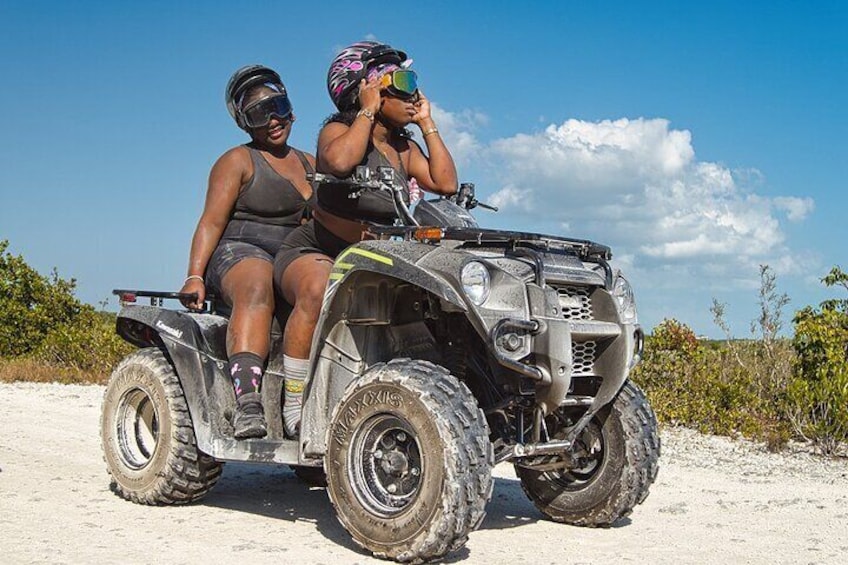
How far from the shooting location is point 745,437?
1045cm

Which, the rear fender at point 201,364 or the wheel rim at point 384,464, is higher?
the rear fender at point 201,364

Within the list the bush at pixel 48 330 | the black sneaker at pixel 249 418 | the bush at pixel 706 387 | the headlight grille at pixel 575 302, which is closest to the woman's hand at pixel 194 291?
the black sneaker at pixel 249 418

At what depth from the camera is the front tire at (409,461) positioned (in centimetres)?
470

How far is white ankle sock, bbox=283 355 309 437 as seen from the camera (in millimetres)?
5738

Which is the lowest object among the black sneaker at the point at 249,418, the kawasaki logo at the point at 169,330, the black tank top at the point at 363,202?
the black sneaker at the point at 249,418

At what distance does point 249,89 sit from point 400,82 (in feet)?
4.33

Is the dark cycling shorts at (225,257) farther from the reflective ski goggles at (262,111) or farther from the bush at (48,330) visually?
the bush at (48,330)

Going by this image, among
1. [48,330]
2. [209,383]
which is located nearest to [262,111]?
[209,383]

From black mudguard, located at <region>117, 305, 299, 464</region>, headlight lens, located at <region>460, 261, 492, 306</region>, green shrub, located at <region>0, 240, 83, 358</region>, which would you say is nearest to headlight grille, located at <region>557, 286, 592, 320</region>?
headlight lens, located at <region>460, 261, 492, 306</region>

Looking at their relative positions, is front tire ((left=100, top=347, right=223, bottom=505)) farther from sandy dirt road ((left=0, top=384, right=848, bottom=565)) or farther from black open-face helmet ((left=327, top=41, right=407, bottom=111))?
black open-face helmet ((left=327, top=41, right=407, bottom=111))

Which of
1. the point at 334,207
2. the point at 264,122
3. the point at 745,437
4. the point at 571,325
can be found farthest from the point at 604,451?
the point at 745,437

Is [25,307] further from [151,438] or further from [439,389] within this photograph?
[439,389]

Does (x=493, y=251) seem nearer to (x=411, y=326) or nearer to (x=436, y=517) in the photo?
(x=411, y=326)

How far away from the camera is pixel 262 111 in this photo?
6691mm
